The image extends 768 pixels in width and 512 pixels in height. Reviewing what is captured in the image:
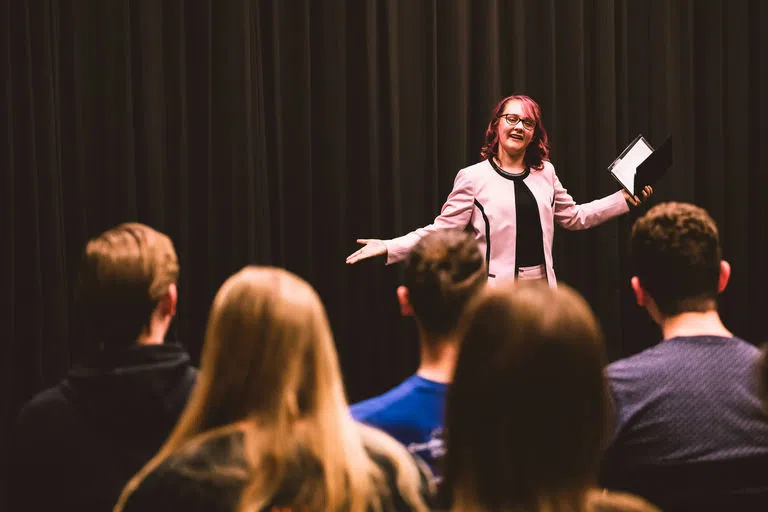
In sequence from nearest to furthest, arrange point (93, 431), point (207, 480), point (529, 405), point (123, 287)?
point (529, 405) → point (207, 480) → point (93, 431) → point (123, 287)

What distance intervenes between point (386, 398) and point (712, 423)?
0.54 metres

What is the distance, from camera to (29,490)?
1.35 metres

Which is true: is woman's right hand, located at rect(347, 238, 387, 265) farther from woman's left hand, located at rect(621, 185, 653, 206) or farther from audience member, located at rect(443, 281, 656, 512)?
audience member, located at rect(443, 281, 656, 512)

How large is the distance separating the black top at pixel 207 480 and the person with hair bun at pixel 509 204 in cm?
225

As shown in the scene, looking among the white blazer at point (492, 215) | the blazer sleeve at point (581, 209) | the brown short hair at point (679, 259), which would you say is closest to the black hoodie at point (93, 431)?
the brown short hair at point (679, 259)

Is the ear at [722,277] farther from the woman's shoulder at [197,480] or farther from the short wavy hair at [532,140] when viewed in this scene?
the short wavy hair at [532,140]

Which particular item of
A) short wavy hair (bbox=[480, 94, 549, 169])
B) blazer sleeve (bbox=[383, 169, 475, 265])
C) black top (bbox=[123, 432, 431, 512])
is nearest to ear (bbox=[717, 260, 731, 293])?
black top (bbox=[123, 432, 431, 512])

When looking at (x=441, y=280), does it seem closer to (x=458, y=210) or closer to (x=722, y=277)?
(x=722, y=277)

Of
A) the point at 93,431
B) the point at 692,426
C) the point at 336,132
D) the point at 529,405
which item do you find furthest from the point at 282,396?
the point at 336,132

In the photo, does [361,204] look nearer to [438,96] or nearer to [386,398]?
[438,96]

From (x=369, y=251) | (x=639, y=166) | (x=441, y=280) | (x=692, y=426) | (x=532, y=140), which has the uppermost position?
(x=532, y=140)

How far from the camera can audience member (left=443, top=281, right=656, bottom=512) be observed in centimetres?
87

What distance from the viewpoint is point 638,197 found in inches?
140

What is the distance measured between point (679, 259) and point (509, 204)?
182 cm
